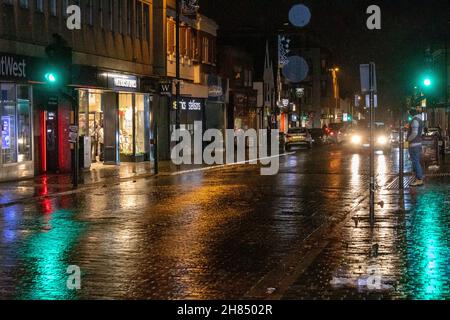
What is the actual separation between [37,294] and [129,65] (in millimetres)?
27521

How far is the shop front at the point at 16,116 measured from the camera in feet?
81.1

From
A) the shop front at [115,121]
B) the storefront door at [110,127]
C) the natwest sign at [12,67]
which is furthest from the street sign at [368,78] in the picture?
the storefront door at [110,127]

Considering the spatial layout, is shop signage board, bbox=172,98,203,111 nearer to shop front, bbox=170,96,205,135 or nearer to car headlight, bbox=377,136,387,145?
shop front, bbox=170,96,205,135

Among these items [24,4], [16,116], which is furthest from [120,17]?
[16,116]

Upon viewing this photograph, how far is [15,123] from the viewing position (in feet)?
85.7

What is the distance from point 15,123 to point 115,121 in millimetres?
9172

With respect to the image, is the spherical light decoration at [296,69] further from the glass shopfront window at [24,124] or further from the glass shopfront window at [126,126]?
the glass shopfront window at [24,124]

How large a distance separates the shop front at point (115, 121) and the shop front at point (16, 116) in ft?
12.4

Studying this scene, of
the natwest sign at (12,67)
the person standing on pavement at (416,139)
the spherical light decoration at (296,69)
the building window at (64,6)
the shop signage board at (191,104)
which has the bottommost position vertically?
the person standing on pavement at (416,139)

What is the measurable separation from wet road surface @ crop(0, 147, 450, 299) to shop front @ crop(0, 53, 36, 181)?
485cm

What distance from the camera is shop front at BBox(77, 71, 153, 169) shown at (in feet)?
108

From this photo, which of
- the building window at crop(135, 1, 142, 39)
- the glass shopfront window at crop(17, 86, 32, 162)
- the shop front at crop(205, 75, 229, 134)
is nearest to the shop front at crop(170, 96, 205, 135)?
the shop front at crop(205, 75, 229, 134)

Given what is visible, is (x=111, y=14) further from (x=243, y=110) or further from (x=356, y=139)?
(x=356, y=139)

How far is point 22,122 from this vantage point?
2673 centimetres
